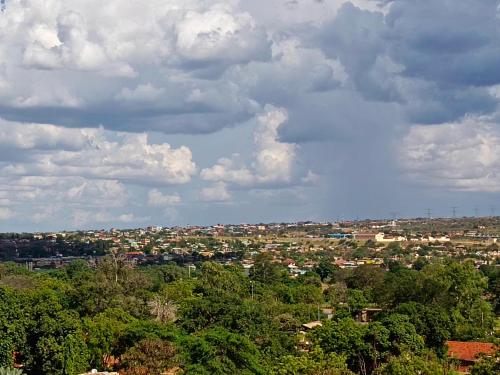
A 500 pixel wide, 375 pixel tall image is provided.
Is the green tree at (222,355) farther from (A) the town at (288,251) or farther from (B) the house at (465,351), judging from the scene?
(A) the town at (288,251)

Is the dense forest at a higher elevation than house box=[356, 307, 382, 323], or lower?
higher

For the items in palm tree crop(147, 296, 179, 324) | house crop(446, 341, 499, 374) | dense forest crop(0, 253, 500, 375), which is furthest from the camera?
palm tree crop(147, 296, 179, 324)

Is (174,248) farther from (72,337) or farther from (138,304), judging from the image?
(72,337)

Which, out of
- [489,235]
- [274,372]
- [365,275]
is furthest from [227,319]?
[489,235]

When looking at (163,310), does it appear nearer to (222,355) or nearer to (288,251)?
(222,355)

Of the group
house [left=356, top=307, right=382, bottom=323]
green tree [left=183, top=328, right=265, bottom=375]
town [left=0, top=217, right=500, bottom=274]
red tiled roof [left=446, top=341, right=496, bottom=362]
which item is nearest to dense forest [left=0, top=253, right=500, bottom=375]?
green tree [left=183, top=328, right=265, bottom=375]

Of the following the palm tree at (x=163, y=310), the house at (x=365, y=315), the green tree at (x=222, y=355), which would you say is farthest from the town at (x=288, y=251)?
the green tree at (x=222, y=355)

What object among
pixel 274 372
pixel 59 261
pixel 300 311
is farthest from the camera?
pixel 59 261

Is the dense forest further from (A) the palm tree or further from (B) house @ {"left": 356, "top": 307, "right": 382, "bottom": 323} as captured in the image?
(B) house @ {"left": 356, "top": 307, "right": 382, "bottom": 323}
